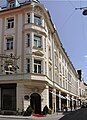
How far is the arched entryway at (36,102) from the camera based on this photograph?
38188mm

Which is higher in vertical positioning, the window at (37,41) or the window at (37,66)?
the window at (37,41)

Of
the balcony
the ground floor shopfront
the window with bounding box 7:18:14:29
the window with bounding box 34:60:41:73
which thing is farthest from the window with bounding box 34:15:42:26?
the ground floor shopfront

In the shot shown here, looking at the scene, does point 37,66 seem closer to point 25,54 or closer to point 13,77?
point 25,54

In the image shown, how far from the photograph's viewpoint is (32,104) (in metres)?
38.2

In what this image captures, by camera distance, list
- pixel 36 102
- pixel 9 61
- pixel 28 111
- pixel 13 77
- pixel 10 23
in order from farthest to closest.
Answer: pixel 10 23, pixel 36 102, pixel 13 77, pixel 28 111, pixel 9 61

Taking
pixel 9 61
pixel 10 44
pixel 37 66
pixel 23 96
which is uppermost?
pixel 10 44

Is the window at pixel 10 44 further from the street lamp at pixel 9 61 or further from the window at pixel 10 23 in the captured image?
the street lamp at pixel 9 61

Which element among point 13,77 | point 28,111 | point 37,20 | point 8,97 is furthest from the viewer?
point 37,20

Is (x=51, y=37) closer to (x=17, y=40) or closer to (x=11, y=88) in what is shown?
(x=17, y=40)

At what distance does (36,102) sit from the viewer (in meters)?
38.7

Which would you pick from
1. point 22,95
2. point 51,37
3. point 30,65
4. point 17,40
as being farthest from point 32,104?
point 51,37

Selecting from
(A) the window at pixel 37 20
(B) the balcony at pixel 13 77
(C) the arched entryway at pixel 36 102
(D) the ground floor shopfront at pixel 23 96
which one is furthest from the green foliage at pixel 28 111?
(A) the window at pixel 37 20

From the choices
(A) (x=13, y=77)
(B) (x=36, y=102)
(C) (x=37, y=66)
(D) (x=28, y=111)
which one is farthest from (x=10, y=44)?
(D) (x=28, y=111)

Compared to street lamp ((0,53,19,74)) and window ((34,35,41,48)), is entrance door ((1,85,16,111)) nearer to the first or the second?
window ((34,35,41,48))
